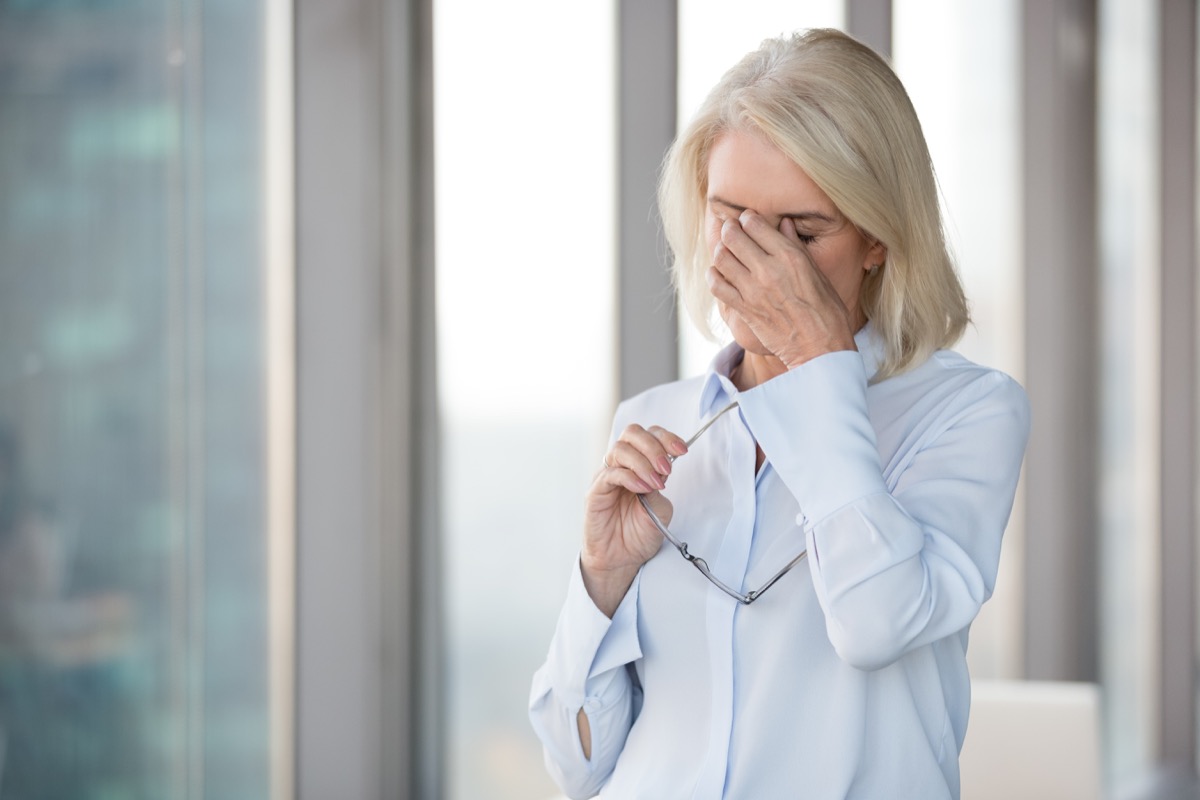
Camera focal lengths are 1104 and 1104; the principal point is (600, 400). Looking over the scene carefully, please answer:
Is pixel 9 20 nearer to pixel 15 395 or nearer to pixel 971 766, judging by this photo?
pixel 15 395

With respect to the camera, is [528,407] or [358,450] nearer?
[358,450]

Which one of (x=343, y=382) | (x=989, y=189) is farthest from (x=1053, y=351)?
(x=343, y=382)

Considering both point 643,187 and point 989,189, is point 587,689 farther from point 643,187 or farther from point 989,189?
point 989,189

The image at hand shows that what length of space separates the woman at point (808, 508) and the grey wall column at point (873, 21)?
1.66 metres

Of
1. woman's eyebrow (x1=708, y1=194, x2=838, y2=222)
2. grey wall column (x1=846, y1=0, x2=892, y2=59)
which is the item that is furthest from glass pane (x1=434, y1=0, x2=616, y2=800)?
woman's eyebrow (x1=708, y1=194, x2=838, y2=222)

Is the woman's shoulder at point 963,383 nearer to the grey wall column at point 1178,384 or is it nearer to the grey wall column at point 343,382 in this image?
the grey wall column at point 343,382

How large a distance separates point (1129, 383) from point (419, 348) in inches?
97.5

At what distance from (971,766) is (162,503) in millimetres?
1609

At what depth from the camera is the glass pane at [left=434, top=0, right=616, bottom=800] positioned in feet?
8.98

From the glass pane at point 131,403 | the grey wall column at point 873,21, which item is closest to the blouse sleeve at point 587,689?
the glass pane at point 131,403

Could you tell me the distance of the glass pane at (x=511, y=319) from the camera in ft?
8.98

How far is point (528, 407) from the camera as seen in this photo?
109 inches

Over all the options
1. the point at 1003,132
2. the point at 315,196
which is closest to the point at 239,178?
the point at 315,196

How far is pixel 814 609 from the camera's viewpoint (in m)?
1.21
